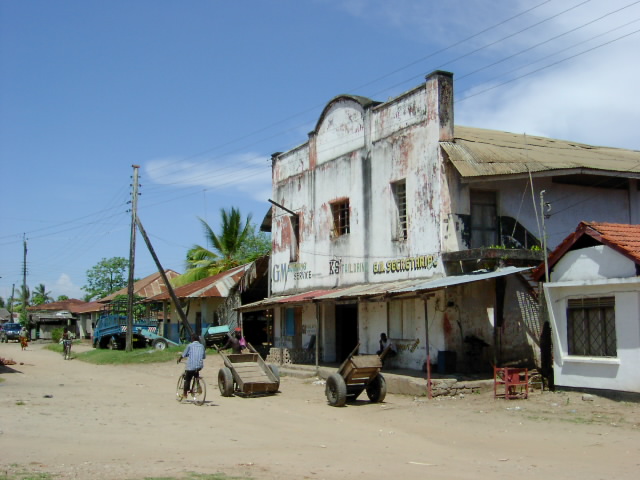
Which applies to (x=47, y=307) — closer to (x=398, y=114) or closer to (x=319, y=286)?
(x=319, y=286)

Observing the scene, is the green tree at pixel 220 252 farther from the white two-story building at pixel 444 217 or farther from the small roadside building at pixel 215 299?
the white two-story building at pixel 444 217

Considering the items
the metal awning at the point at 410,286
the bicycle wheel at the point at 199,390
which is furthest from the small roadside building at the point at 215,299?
the bicycle wheel at the point at 199,390

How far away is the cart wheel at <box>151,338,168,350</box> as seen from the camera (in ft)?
113

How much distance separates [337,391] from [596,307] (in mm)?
5753

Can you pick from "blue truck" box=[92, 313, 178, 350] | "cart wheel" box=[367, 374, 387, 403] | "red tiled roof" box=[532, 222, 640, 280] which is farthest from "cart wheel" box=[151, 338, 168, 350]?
"red tiled roof" box=[532, 222, 640, 280]

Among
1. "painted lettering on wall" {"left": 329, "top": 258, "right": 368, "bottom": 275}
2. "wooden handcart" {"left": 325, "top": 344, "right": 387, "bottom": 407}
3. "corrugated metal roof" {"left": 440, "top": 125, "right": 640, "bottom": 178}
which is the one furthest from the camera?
"painted lettering on wall" {"left": 329, "top": 258, "right": 368, "bottom": 275}

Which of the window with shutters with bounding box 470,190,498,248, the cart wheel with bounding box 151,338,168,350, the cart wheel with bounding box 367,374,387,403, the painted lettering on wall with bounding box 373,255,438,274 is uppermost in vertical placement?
the window with shutters with bounding box 470,190,498,248

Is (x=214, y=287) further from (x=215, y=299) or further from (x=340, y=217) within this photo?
(x=340, y=217)

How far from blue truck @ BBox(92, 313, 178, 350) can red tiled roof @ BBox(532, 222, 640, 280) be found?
958 inches

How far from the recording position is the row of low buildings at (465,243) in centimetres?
1409

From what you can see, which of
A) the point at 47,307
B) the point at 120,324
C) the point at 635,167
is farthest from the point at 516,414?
the point at 47,307

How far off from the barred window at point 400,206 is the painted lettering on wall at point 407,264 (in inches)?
30.5

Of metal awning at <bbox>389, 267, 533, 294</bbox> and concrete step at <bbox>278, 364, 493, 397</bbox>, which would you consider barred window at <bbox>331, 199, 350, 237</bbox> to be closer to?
metal awning at <bbox>389, 267, 533, 294</bbox>

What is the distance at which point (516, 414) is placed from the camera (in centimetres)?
1341
